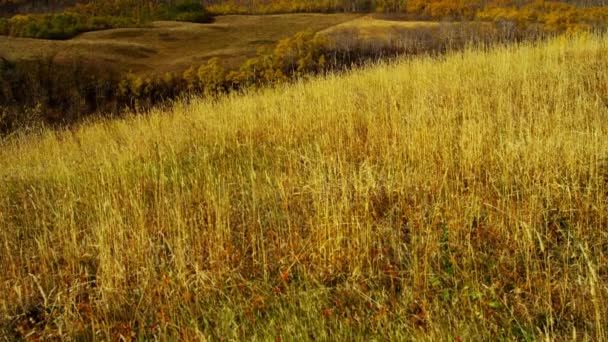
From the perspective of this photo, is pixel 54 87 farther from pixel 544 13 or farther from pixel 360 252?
pixel 544 13

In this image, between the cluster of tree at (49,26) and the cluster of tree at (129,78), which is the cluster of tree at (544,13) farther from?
the cluster of tree at (49,26)

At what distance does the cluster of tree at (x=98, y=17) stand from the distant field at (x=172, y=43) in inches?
117

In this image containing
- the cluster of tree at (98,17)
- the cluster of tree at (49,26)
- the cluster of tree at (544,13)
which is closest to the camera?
the cluster of tree at (544,13)

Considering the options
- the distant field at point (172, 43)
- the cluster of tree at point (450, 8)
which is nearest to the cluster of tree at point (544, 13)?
the cluster of tree at point (450, 8)

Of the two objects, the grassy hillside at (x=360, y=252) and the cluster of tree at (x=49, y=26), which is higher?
the cluster of tree at (x=49, y=26)

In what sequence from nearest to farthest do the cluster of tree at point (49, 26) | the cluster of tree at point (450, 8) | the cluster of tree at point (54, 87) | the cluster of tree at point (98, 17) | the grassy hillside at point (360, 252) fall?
the grassy hillside at point (360, 252)
the cluster of tree at point (54, 87)
the cluster of tree at point (450, 8)
the cluster of tree at point (49, 26)
the cluster of tree at point (98, 17)

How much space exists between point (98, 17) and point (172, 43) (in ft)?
53.0

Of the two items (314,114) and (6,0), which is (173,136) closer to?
(314,114)

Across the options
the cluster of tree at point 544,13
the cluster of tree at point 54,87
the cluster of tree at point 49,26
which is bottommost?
the cluster of tree at point 54,87

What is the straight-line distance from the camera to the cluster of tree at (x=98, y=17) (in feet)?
165

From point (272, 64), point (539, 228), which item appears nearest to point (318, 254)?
point (539, 228)

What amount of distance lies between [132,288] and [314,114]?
4.48m

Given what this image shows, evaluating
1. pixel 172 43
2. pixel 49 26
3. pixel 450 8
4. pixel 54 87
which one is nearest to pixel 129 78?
pixel 54 87

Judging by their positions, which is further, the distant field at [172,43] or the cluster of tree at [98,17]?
the cluster of tree at [98,17]
